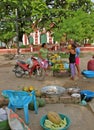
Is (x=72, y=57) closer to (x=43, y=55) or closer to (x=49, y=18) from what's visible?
(x=43, y=55)

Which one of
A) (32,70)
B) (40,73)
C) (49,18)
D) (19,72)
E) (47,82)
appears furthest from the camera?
(49,18)

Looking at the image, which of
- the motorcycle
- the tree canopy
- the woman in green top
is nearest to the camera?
the motorcycle

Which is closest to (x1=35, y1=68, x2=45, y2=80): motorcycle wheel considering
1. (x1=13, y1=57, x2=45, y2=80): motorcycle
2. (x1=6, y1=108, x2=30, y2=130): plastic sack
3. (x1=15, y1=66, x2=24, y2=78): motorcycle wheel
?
(x1=13, y1=57, x2=45, y2=80): motorcycle

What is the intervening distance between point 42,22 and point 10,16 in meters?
3.68

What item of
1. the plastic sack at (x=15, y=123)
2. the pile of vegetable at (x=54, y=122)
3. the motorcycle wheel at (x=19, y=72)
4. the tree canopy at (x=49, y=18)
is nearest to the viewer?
the plastic sack at (x=15, y=123)

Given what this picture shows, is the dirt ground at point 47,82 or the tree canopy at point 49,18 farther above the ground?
the tree canopy at point 49,18

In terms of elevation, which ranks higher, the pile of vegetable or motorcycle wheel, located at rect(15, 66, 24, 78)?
motorcycle wheel, located at rect(15, 66, 24, 78)

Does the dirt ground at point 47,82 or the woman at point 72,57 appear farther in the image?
the woman at point 72,57

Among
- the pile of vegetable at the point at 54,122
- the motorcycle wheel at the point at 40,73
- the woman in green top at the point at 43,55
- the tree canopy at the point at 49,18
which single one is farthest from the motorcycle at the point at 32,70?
the tree canopy at the point at 49,18

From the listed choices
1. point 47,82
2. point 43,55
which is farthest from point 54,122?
point 43,55

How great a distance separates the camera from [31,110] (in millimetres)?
6590

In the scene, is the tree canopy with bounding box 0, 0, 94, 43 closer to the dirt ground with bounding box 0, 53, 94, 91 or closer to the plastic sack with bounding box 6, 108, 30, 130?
the dirt ground with bounding box 0, 53, 94, 91

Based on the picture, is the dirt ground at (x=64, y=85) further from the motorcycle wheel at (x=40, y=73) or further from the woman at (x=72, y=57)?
the woman at (x=72, y=57)

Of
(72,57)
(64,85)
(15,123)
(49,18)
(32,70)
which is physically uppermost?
(49,18)
